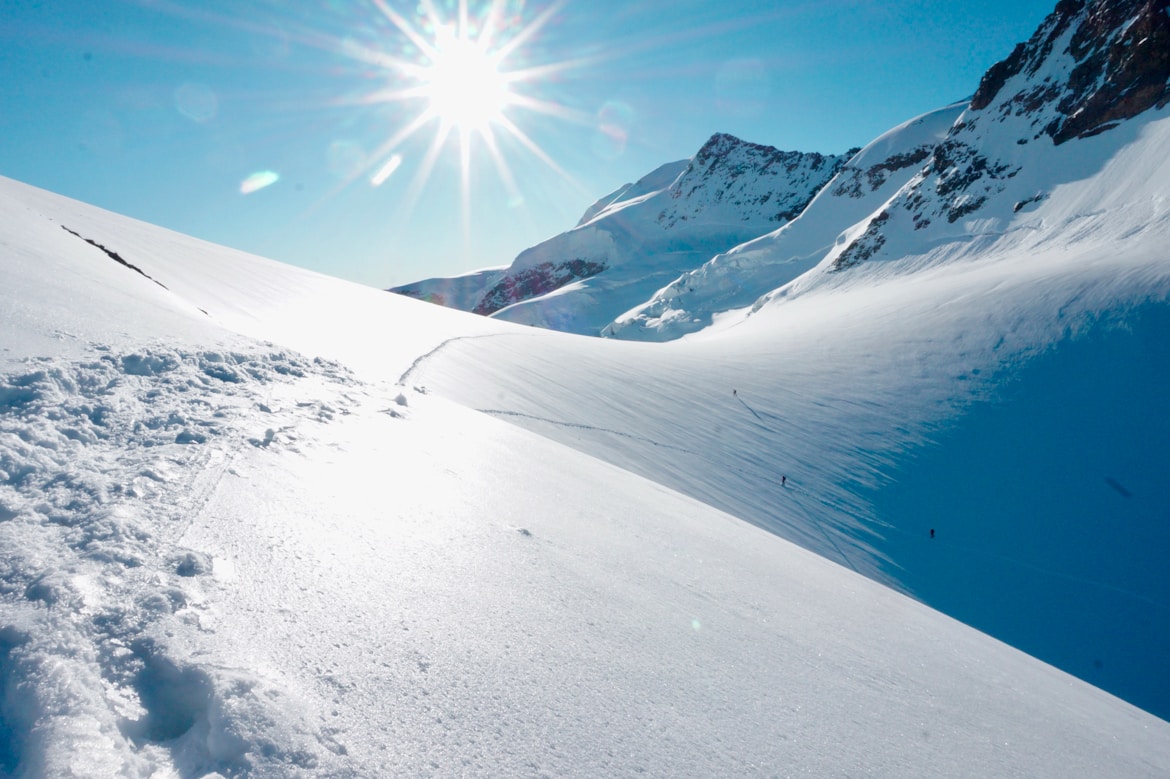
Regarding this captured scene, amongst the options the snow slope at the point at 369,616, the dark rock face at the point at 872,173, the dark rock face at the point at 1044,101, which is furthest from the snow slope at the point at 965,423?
the dark rock face at the point at 872,173

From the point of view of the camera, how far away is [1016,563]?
34.8 ft

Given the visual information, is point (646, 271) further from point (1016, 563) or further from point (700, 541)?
point (700, 541)

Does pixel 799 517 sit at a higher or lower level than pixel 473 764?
higher

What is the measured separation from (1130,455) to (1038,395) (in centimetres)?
256

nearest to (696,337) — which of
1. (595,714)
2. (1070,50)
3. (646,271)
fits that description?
(1070,50)

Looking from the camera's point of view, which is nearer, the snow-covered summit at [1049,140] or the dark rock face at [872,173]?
the snow-covered summit at [1049,140]

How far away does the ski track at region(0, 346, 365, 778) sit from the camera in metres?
1.30

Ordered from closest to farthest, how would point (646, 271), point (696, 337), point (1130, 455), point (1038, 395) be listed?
point (1130, 455) → point (1038, 395) → point (696, 337) → point (646, 271)

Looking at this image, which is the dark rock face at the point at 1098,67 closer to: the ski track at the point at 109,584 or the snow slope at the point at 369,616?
the snow slope at the point at 369,616

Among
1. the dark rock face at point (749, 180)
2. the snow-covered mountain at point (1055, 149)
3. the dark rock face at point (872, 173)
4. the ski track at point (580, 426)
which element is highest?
the dark rock face at point (749, 180)

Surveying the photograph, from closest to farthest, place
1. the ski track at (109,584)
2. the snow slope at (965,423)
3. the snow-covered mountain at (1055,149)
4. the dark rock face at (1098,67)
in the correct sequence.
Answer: the ski track at (109,584) → the snow slope at (965,423) → the snow-covered mountain at (1055,149) → the dark rock face at (1098,67)

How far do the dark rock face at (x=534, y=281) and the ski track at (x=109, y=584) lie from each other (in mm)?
86091

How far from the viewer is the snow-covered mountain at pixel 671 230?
7581 cm

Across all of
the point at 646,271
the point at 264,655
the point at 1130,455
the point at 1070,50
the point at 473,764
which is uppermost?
the point at 1070,50
